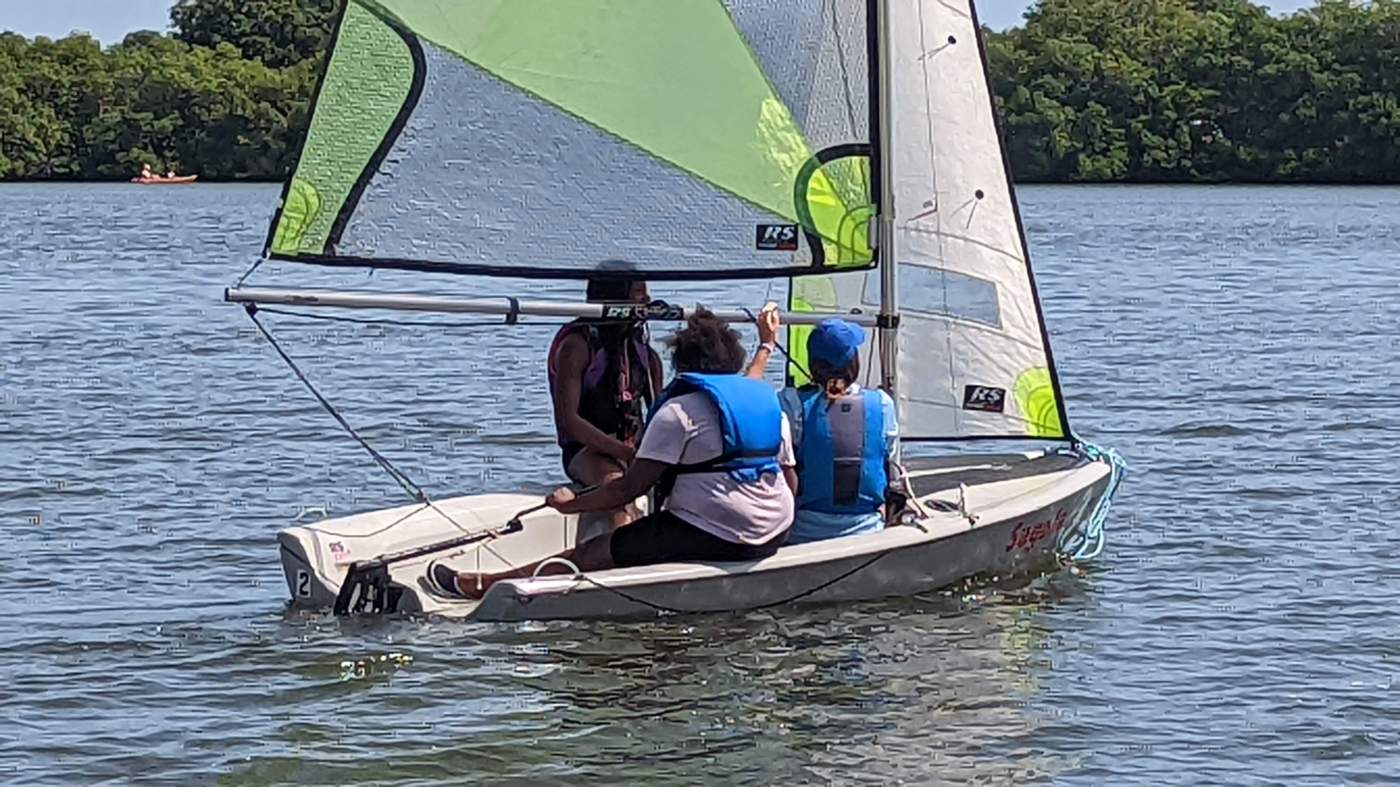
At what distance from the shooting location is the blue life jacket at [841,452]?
8.84 meters

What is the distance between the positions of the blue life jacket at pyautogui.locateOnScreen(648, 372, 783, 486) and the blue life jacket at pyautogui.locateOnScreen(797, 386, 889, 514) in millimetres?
430

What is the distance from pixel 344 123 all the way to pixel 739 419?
182 cm

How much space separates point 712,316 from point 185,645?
2358 mm

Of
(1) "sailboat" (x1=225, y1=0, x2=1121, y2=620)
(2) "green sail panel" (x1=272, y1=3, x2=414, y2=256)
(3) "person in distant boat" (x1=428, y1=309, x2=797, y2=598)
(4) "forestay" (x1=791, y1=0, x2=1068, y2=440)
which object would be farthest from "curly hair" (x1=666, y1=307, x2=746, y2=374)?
(4) "forestay" (x1=791, y1=0, x2=1068, y2=440)

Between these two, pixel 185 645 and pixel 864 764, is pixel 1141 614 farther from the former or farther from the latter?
pixel 185 645

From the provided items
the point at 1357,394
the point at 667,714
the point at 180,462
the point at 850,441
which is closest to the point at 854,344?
the point at 850,441

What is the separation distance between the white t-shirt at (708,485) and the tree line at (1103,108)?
66564mm

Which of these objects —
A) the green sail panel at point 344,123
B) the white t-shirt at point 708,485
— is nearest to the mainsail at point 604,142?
the green sail panel at point 344,123

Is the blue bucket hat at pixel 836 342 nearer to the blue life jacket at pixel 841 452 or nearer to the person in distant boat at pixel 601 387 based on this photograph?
the blue life jacket at pixel 841 452

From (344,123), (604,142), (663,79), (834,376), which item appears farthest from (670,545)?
(344,123)

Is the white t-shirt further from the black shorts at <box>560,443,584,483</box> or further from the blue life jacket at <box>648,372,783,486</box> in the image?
the black shorts at <box>560,443,584,483</box>

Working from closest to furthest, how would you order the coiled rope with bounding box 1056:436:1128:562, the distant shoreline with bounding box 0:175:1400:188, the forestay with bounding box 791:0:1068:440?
the forestay with bounding box 791:0:1068:440 < the coiled rope with bounding box 1056:436:1128:562 < the distant shoreline with bounding box 0:175:1400:188

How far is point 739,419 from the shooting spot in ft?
27.3

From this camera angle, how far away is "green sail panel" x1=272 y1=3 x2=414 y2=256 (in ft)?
28.6
